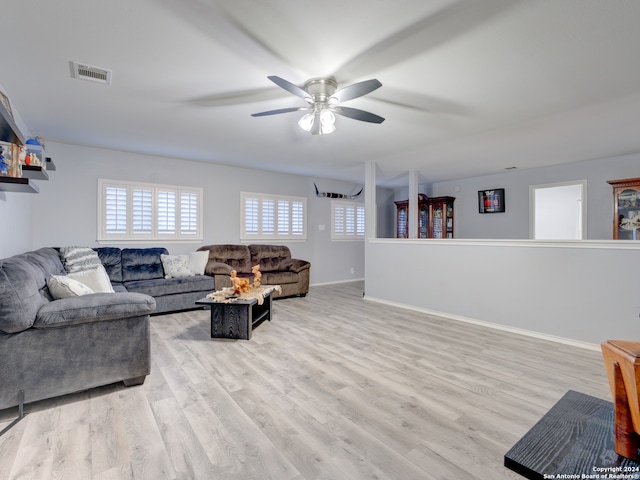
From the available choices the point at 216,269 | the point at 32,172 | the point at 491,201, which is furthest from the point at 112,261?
the point at 491,201

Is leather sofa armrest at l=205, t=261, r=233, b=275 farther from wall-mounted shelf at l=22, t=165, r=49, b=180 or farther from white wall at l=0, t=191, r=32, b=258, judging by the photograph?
wall-mounted shelf at l=22, t=165, r=49, b=180

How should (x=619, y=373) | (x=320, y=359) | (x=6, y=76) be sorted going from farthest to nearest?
(x=320, y=359) < (x=6, y=76) < (x=619, y=373)

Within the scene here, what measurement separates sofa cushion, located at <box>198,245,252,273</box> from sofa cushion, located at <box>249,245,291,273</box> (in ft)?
0.65

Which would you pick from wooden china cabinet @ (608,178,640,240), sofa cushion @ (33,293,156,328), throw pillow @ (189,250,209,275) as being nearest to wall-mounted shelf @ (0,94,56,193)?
sofa cushion @ (33,293,156,328)

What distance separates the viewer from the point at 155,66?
2.55m

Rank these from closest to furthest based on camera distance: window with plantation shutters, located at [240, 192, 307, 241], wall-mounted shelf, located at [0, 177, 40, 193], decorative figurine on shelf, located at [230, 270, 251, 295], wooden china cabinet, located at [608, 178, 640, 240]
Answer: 1. wall-mounted shelf, located at [0, 177, 40, 193]
2. decorative figurine on shelf, located at [230, 270, 251, 295]
3. wooden china cabinet, located at [608, 178, 640, 240]
4. window with plantation shutters, located at [240, 192, 307, 241]

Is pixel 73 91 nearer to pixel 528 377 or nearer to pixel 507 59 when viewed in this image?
pixel 507 59

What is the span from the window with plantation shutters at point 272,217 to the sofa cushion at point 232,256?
534 mm

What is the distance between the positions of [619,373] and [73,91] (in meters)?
4.12

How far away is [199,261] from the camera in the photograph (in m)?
5.19

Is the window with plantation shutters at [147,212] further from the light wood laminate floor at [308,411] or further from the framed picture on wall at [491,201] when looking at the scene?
the framed picture on wall at [491,201]

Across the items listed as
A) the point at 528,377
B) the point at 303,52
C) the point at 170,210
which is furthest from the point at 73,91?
the point at 528,377

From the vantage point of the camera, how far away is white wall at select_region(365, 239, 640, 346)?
320cm

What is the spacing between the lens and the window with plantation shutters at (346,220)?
25.6 feet
